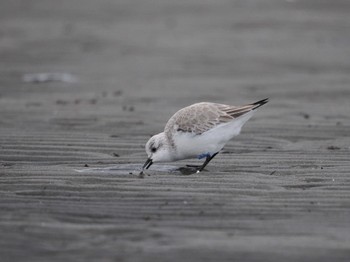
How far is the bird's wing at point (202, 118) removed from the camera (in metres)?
9.52

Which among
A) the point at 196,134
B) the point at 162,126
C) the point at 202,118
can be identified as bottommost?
the point at 162,126

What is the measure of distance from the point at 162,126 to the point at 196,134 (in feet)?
9.60

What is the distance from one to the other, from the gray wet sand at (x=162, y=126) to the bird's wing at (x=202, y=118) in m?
0.46

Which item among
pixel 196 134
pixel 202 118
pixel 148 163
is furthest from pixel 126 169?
pixel 202 118

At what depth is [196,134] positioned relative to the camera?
31.3 ft

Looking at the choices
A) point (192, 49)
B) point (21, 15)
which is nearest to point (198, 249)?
point (192, 49)

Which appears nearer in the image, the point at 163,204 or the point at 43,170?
the point at 163,204

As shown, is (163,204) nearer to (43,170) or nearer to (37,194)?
(37,194)

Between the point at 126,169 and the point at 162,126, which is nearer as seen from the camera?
the point at 126,169

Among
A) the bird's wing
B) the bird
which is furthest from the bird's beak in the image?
the bird's wing

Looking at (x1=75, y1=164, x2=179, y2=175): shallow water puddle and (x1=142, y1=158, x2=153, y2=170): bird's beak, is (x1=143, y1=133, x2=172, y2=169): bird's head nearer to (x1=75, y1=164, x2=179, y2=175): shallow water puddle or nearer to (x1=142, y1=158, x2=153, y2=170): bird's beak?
(x1=142, y1=158, x2=153, y2=170): bird's beak

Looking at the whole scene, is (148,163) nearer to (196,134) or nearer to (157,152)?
(157,152)

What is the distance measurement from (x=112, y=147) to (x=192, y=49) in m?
8.89

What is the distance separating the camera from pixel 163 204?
7859 millimetres
